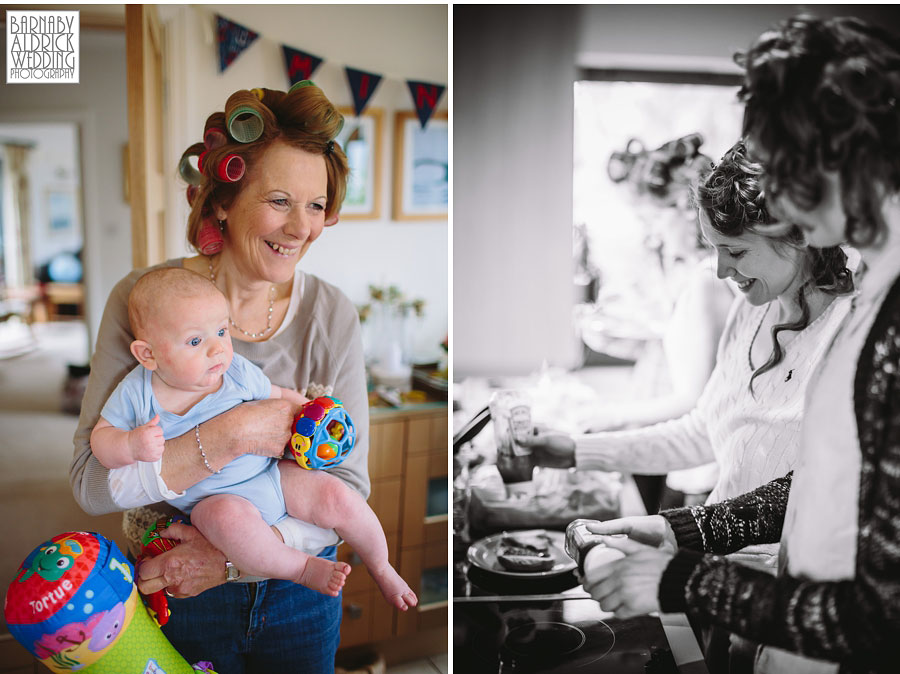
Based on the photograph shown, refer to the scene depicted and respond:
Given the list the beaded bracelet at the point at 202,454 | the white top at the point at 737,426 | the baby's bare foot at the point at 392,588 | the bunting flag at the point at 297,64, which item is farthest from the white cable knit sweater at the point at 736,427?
the bunting flag at the point at 297,64

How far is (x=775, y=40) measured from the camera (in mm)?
1207

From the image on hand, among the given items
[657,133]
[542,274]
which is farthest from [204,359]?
[657,133]

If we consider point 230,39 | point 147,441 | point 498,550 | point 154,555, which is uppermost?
point 230,39

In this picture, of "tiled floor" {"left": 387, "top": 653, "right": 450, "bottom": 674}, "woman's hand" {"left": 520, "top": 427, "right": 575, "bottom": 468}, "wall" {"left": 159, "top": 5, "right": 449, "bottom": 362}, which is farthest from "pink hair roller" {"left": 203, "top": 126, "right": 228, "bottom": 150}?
A: "tiled floor" {"left": 387, "top": 653, "right": 450, "bottom": 674}

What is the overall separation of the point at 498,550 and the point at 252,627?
0.56 metres

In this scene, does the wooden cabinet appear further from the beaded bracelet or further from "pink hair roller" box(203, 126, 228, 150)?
"pink hair roller" box(203, 126, 228, 150)

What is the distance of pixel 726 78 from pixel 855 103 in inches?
18.7

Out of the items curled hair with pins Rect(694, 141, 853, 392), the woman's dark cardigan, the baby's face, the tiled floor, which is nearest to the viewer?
the woman's dark cardigan

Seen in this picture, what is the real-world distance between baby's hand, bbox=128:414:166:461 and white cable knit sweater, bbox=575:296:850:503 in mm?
885

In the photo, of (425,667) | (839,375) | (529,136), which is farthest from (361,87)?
(425,667)

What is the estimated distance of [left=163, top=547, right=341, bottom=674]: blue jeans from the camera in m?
1.47

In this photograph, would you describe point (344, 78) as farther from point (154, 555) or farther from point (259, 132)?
point (154, 555)

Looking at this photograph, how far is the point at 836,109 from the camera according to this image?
1.17m

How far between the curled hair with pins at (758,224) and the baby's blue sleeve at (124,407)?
1165 mm
